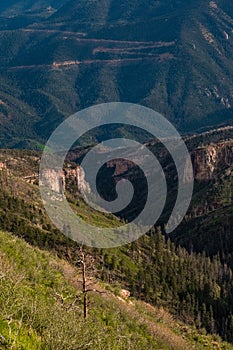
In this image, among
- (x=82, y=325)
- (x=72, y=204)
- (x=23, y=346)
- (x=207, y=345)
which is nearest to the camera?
(x=23, y=346)

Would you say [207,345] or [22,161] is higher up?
[207,345]

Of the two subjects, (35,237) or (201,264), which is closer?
(35,237)

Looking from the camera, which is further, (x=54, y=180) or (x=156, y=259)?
(x=54, y=180)

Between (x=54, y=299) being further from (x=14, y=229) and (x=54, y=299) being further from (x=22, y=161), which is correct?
(x=22, y=161)

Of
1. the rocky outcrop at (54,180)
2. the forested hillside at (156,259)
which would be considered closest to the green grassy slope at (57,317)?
the forested hillside at (156,259)

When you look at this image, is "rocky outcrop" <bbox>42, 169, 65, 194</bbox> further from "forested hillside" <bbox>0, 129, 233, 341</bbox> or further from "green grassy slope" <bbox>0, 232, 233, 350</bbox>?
"green grassy slope" <bbox>0, 232, 233, 350</bbox>

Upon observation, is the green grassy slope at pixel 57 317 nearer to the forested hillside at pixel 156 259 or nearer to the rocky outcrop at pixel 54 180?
the forested hillside at pixel 156 259

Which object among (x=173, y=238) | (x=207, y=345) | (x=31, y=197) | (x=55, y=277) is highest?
(x=55, y=277)

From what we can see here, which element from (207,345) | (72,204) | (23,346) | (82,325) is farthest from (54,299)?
(72,204)

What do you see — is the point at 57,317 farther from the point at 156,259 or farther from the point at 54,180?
the point at 54,180

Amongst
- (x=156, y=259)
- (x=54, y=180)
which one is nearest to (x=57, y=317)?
(x=156, y=259)

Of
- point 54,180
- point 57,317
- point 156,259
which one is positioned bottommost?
point 54,180
